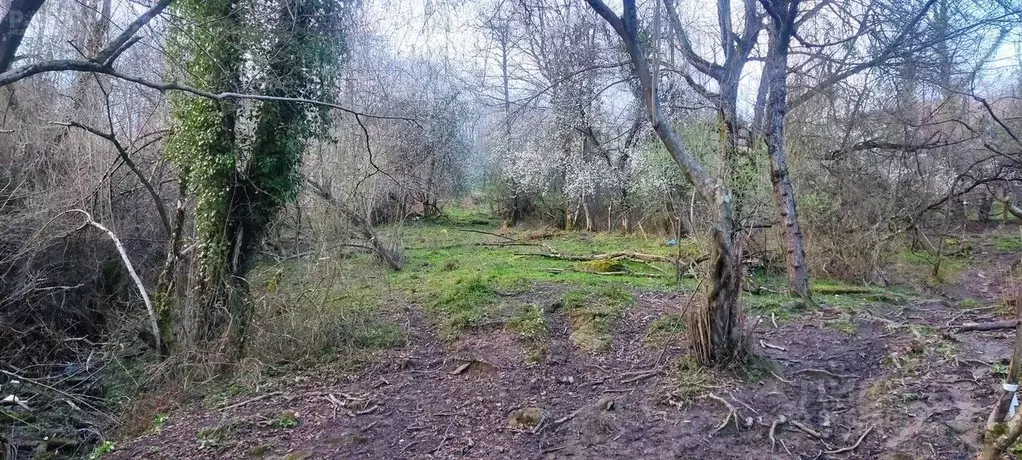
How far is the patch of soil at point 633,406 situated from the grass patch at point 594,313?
0.17 m

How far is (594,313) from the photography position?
6688 millimetres

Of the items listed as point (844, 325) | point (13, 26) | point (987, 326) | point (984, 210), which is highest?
point (13, 26)

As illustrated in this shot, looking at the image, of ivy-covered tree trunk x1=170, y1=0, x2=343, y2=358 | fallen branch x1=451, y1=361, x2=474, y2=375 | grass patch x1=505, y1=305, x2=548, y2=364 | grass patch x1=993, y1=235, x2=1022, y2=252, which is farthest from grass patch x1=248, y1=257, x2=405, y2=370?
grass patch x1=993, y1=235, x2=1022, y2=252

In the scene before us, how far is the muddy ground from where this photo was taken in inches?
160

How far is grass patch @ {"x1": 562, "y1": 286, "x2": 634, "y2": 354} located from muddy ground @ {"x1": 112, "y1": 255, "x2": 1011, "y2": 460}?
0.15 meters

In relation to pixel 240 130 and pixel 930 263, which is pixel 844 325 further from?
pixel 240 130

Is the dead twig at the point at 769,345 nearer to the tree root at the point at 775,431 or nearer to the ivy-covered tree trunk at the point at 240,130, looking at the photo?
the tree root at the point at 775,431

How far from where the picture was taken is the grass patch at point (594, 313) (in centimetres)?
601

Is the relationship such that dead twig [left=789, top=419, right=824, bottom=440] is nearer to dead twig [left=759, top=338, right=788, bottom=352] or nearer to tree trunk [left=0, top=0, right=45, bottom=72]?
dead twig [left=759, top=338, right=788, bottom=352]

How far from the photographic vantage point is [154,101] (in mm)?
8438

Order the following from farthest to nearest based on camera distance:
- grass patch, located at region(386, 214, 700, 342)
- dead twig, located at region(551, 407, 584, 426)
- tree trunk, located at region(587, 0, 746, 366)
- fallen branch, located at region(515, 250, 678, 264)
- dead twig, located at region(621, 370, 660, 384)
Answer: fallen branch, located at region(515, 250, 678, 264) < grass patch, located at region(386, 214, 700, 342) < dead twig, located at region(621, 370, 660, 384) < tree trunk, located at region(587, 0, 746, 366) < dead twig, located at region(551, 407, 584, 426)

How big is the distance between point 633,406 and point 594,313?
2127mm

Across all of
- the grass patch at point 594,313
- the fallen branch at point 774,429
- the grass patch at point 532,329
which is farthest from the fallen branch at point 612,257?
the fallen branch at point 774,429

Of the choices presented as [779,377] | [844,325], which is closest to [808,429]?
[779,377]
